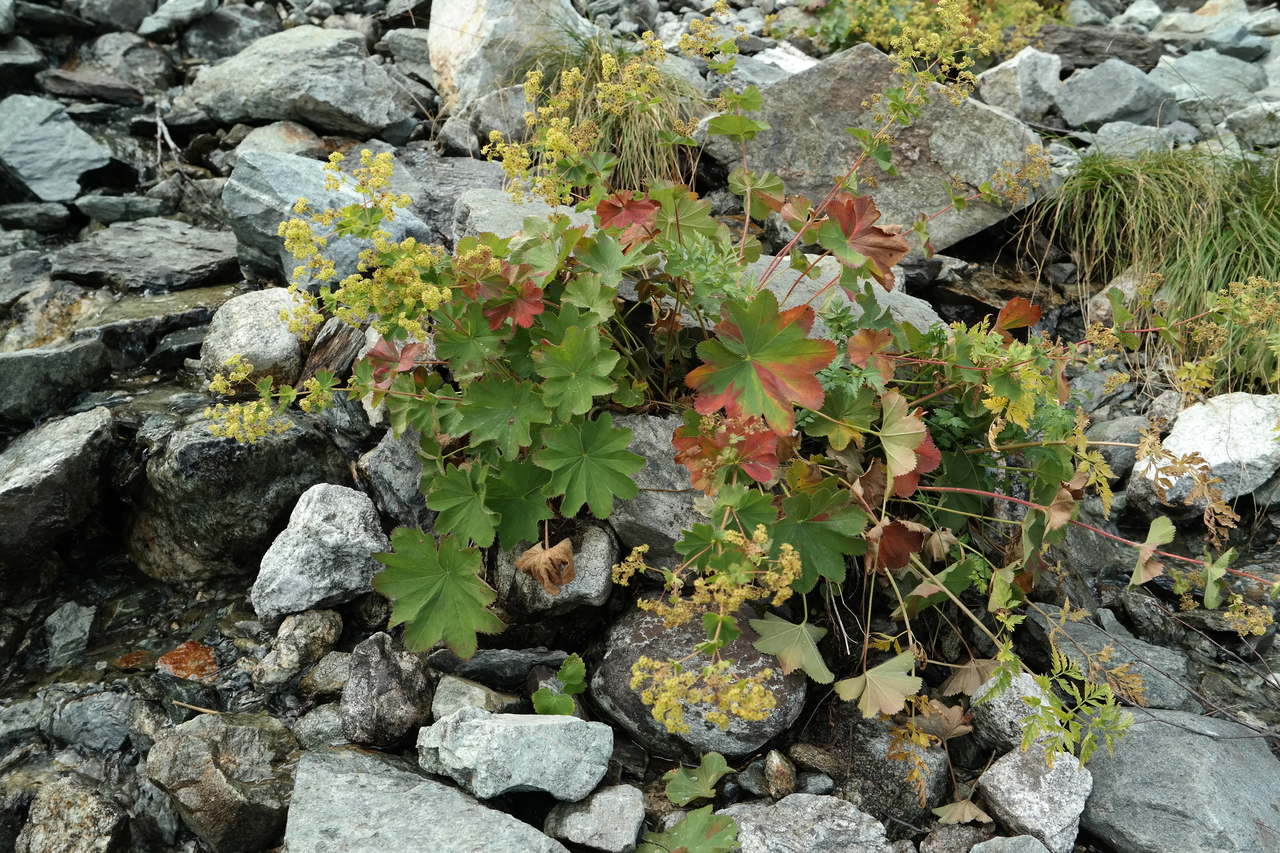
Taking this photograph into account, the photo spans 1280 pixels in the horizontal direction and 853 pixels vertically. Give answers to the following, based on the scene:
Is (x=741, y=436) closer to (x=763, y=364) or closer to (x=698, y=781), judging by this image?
(x=763, y=364)

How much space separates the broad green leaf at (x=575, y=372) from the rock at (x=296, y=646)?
3.67ft

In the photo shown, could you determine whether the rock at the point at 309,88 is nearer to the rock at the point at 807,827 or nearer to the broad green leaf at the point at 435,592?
the broad green leaf at the point at 435,592

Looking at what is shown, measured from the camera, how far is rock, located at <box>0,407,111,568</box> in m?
3.18

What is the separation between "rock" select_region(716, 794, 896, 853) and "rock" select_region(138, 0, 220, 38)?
6.81 metres

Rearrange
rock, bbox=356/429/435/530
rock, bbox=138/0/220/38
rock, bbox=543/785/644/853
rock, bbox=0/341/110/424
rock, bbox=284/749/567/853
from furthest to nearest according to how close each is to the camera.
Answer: rock, bbox=138/0/220/38, rock, bbox=0/341/110/424, rock, bbox=356/429/435/530, rock, bbox=543/785/644/853, rock, bbox=284/749/567/853

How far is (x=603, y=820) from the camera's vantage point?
2377 millimetres

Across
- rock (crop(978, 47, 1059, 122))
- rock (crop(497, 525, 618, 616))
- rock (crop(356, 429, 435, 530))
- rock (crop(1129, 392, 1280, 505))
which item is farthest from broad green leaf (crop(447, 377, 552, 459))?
rock (crop(978, 47, 1059, 122))

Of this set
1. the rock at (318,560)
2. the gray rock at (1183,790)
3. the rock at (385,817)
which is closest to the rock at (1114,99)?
the gray rock at (1183,790)

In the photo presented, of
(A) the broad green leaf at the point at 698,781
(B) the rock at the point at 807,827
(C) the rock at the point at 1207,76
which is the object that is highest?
(C) the rock at the point at 1207,76

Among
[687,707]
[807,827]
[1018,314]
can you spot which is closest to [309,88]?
[1018,314]

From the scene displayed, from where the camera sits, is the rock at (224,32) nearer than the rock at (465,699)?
No

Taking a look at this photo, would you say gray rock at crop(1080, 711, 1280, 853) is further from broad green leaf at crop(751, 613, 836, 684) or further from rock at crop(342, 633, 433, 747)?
rock at crop(342, 633, 433, 747)

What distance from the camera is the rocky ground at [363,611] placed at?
8.06 feet

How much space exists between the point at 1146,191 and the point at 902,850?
3636 millimetres
